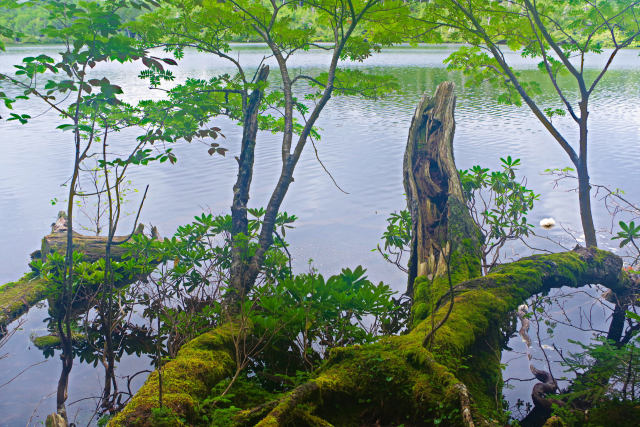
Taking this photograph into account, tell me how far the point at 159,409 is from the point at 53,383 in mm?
3332

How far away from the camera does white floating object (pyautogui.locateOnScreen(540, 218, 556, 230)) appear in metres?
9.72

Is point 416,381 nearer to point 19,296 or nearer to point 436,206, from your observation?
point 436,206

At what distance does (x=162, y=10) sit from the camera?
580 cm

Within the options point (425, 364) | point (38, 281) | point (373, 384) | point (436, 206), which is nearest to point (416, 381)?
point (425, 364)

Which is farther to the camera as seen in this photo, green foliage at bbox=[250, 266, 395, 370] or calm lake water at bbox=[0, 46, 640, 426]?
calm lake water at bbox=[0, 46, 640, 426]

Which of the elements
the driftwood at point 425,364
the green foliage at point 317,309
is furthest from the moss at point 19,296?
the green foliage at point 317,309

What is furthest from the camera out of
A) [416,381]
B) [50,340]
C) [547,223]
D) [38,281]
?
[547,223]

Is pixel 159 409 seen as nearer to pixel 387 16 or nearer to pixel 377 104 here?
pixel 387 16

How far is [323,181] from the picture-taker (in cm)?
1269

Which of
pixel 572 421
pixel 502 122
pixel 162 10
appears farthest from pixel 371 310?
pixel 502 122

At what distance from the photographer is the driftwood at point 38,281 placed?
585 cm

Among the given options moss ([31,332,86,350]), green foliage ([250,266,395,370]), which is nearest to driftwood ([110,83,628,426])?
green foliage ([250,266,395,370])

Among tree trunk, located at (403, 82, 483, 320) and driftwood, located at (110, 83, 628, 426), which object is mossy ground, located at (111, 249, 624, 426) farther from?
tree trunk, located at (403, 82, 483, 320)

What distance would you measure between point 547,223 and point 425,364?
7.79 metres
